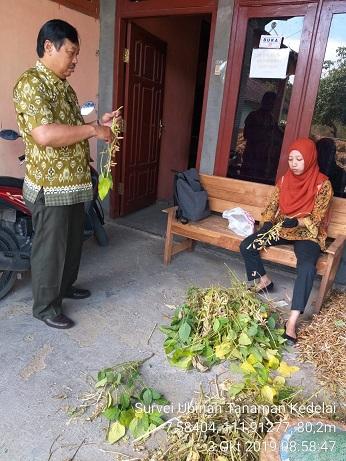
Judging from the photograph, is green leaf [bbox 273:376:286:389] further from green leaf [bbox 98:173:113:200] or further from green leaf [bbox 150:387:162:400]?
green leaf [bbox 98:173:113:200]

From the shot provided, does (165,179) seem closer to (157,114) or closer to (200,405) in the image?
(157,114)

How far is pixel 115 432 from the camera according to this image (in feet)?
5.07

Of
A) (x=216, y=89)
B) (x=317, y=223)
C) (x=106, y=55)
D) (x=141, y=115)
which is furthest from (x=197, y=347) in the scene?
(x=106, y=55)

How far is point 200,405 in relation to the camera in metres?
1.59

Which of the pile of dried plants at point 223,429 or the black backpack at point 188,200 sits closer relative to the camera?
the pile of dried plants at point 223,429

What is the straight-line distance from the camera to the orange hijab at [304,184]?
2506 mm

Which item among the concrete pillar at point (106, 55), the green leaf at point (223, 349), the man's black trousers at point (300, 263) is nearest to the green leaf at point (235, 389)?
the green leaf at point (223, 349)

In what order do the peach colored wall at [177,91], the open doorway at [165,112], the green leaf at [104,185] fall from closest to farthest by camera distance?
the green leaf at [104,185], the open doorway at [165,112], the peach colored wall at [177,91]

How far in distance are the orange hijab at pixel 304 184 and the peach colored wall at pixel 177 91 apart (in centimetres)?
281

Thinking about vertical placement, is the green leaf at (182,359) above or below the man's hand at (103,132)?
below

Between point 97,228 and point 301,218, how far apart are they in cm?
174

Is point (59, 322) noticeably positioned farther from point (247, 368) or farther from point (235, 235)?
point (235, 235)

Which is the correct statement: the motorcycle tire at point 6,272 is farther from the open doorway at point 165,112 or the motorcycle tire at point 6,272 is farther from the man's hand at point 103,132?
the open doorway at point 165,112

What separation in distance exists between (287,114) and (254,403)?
2.41 meters
